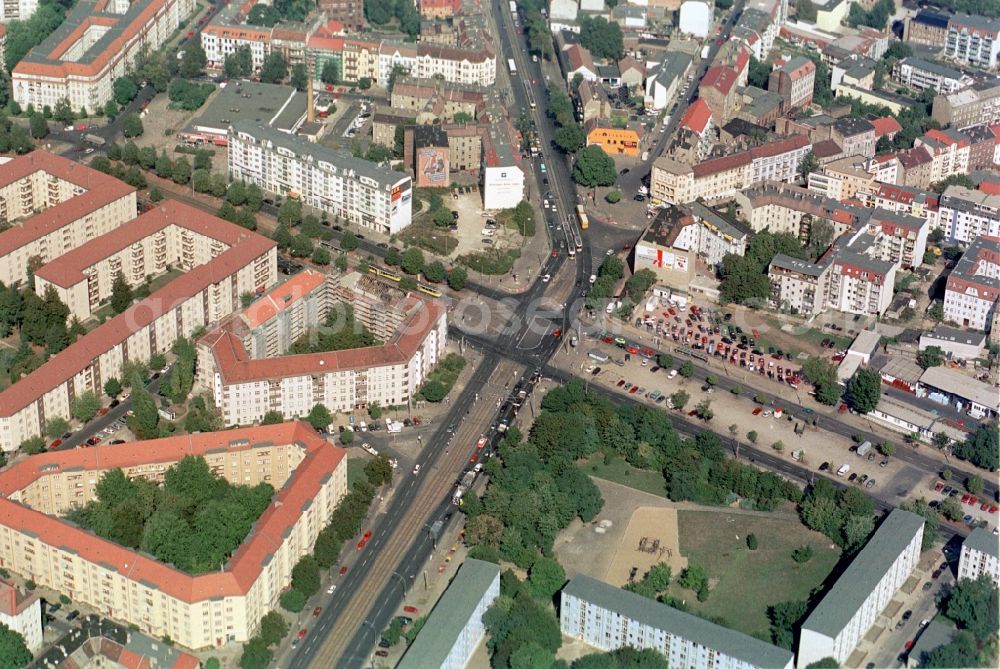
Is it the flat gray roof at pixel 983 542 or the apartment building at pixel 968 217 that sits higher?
the apartment building at pixel 968 217

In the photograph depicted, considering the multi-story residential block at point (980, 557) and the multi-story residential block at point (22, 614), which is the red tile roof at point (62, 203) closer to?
the multi-story residential block at point (22, 614)

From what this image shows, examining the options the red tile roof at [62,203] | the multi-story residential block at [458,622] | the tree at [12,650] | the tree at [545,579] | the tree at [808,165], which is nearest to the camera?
the multi-story residential block at [458,622]

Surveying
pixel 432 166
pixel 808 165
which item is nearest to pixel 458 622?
pixel 432 166

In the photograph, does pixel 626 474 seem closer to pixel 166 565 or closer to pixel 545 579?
pixel 545 579

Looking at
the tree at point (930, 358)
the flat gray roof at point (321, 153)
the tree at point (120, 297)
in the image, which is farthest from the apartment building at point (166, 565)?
the tree at point (930, 358)

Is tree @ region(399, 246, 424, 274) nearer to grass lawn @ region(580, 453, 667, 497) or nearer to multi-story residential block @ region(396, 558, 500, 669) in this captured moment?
grass lawn @ region(580, 453, 667, 497)

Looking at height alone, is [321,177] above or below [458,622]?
above

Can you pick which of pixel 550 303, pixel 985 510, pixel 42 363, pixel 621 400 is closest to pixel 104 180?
pixel 42 363

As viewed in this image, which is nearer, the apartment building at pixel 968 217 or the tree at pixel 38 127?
the apartment building at pixel 968 217
